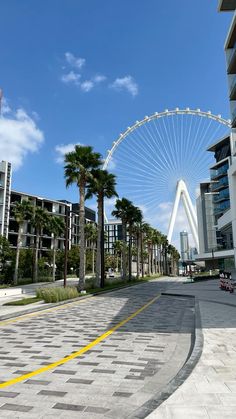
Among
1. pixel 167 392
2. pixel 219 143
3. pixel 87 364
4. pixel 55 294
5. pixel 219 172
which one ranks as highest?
pixel 219 143

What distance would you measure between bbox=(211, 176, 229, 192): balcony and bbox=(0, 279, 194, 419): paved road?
8871 centimetres

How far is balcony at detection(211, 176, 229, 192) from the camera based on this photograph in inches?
3945

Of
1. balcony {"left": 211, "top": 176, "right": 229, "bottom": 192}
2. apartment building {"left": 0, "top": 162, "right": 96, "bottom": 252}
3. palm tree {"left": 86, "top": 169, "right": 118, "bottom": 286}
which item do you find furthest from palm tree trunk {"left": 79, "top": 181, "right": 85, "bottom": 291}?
balcony {"left": 211, "top": 176, "right": 229, "bottom": 192}

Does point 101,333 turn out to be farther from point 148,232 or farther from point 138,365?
point 148,232

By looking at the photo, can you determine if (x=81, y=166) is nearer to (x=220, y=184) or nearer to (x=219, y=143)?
(x=220, y=184)

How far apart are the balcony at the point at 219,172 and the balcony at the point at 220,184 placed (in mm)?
1379

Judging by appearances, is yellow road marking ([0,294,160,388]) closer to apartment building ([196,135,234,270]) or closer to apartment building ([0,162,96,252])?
apartment building ([0,162,96,252])

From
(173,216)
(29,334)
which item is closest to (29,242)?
(173,216)

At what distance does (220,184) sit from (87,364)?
99.1 m

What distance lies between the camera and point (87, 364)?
864 cm

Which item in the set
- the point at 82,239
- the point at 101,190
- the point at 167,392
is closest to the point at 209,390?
the point at 167,392

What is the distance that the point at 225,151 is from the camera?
4129 inches

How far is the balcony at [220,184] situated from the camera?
100200 mm

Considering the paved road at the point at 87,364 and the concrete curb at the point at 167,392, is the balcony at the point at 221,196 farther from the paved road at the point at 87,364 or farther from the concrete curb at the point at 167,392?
the concrete curb at the point at 167,392
